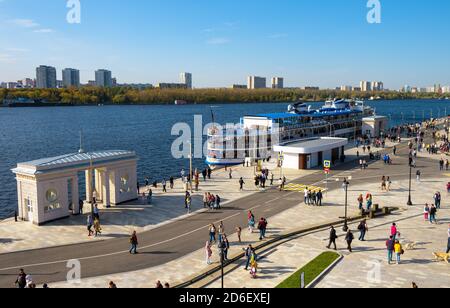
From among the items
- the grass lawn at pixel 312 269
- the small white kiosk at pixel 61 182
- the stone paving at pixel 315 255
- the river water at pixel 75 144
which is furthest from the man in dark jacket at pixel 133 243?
the river water at pixel 75 144

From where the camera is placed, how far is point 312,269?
64.6ft

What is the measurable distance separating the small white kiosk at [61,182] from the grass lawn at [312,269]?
15.7 m

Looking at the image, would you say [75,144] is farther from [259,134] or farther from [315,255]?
[315,255]

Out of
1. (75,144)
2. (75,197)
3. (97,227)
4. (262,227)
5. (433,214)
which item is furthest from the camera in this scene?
(75,144)

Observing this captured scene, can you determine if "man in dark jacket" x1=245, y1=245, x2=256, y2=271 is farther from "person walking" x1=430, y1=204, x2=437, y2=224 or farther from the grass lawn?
"person walking" x1=430, y1=204, x2=437, y2=224

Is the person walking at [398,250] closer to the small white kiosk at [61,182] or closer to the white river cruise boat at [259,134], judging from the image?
the small white kiosk at [61,182]

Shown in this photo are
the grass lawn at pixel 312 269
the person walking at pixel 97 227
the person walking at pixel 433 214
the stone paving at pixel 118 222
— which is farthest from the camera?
the person walking at pixel 433 214

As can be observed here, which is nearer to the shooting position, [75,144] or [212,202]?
[212,202]

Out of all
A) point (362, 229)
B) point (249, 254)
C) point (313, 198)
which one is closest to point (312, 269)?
point (249, 254)

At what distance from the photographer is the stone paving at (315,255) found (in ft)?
61.2

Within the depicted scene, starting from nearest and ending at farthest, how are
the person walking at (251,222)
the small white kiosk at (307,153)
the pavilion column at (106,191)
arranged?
A: the person walking at (251,222), the pavilion column at (106,191), the small white kiosk at (307,153)

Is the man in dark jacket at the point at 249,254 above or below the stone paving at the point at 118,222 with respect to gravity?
above

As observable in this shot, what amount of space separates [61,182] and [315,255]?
1670 centimetres
